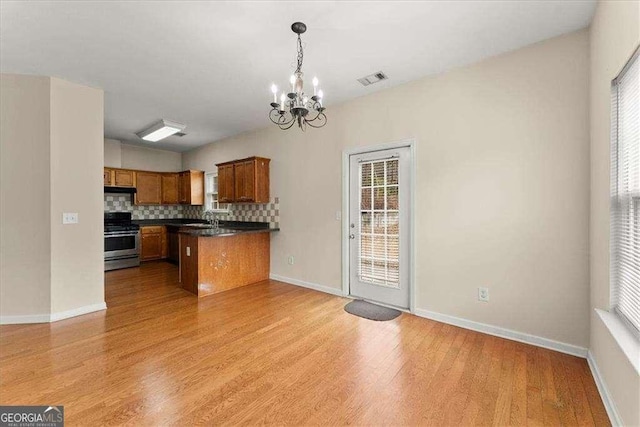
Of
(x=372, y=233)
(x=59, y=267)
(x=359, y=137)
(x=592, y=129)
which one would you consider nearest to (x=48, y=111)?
(x=59, y=267)

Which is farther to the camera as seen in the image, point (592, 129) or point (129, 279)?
point (129, 279)

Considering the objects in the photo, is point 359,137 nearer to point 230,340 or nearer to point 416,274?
point 416,274

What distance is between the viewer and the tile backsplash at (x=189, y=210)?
4801 mm

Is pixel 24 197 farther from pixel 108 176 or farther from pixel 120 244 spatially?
pixel 108 176

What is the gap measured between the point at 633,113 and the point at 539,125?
0.91 metres

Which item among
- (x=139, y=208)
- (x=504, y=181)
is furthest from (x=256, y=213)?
(x=504, y=181)

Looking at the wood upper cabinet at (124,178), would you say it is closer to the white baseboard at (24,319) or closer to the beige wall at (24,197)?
the beige wall at (24,197)

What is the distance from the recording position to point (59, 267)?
2.98 metres

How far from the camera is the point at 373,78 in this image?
3055 mm

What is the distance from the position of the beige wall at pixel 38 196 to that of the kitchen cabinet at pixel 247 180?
2225mm

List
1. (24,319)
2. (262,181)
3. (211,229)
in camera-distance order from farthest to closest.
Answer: (262,181) < (211,229) < (24,319)

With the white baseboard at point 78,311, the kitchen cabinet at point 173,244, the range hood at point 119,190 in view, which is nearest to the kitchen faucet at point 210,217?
the kitchen cabinet at point 173,244

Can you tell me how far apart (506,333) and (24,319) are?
4.82m

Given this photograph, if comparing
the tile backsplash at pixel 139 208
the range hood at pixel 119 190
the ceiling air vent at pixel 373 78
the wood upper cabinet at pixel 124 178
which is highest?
the ceiling air vent at pixel 373 78
